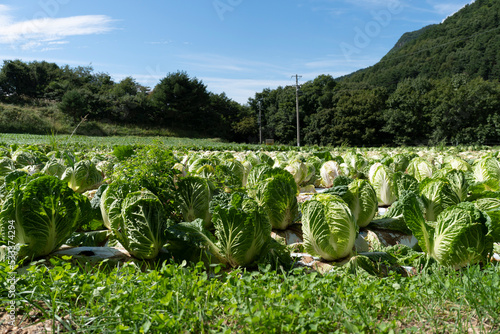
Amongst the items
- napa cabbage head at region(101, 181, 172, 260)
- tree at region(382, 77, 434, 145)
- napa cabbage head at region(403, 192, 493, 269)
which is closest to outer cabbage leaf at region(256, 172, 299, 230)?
napa cabbage head at region(101, 181, 172, 260)

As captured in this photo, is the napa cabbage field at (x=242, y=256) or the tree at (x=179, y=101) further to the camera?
the tree at (x=179, y=101)

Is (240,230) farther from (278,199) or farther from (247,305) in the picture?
(247,305)

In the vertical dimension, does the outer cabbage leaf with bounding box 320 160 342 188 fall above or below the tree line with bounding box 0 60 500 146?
below

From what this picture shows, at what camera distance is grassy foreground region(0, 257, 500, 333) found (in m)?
1.81

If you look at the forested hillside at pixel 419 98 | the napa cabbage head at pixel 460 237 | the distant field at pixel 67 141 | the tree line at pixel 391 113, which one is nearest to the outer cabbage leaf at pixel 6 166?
the distant field at pixel 67 141

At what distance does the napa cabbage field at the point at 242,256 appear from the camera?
6.23 feet

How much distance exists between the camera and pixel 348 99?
54.0 metres

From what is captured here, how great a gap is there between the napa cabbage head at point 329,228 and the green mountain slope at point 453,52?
64334 millimetres

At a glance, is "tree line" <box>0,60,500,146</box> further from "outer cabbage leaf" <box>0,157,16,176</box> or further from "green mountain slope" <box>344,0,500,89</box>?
"outer cabbage leaf" <box>0,157,16,176</box>

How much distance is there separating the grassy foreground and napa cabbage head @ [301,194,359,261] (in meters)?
0.65

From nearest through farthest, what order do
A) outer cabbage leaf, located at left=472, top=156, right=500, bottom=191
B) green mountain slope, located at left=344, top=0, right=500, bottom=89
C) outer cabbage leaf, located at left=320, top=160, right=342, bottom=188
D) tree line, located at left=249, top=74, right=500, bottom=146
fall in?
outer cabbage leaf, located at left=472, top=156, right=500, bottom=191 → outer cabbage leaf, located at left=320, top=160, right=342, bottom=188 → tree line, located at left=249, top=74, right=500, bottom=146 → green mountain slope, located at left=344, top=0, right=500, bottom=89

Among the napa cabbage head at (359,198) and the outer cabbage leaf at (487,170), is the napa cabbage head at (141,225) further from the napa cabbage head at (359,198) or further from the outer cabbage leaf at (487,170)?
the outer cabbage leaf at (487,170)

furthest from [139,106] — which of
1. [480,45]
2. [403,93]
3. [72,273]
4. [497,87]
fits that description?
[480,45]

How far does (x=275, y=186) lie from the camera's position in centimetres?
349
